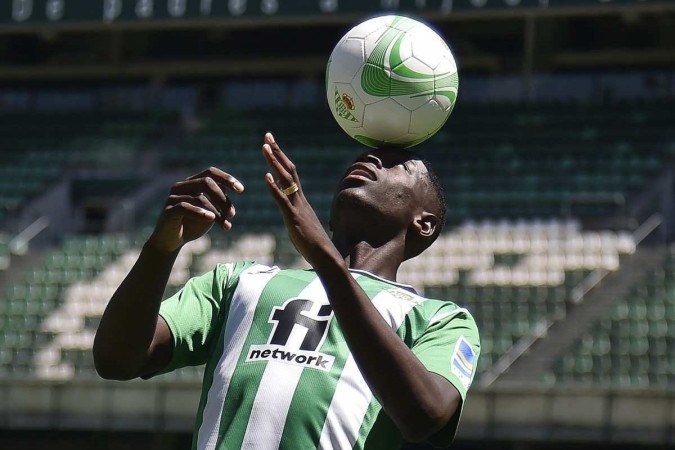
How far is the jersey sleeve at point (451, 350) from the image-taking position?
3123 mm

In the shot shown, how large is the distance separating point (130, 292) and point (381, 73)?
3.61 ft

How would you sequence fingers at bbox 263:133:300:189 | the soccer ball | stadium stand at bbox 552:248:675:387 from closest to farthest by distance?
fingers at bbox 263:133:300:189, the soccer ball, stadium stand at bbox 552:248:675:387

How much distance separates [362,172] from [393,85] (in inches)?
20.9

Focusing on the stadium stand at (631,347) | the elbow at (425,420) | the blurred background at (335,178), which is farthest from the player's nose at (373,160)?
the stadium stand at (631,347)

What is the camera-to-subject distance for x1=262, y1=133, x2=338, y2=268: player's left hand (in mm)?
2869

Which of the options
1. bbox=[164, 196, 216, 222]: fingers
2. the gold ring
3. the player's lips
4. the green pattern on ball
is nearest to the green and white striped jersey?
the player's lips

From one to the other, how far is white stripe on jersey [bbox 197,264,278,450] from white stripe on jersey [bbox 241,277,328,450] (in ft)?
0.28

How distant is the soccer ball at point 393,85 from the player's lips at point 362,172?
0.77 feet

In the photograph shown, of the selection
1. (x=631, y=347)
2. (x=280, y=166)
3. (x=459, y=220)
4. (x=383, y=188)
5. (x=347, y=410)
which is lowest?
(x=631, y=347)

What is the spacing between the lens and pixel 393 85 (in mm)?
3842

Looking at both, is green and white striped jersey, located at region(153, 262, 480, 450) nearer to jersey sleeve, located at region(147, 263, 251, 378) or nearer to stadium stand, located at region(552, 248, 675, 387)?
jersey sleeve, located at region(147, 263, 251, 378)

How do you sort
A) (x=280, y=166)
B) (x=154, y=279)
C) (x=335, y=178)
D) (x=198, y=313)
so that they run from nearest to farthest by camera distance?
(x=280, y=166) < (x=154, y=279) < (x=198, y=313) < (x=335, y=178)

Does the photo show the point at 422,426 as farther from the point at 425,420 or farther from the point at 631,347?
A: the point at 631,347

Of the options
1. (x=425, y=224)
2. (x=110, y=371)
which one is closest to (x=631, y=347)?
(x=425, y=224)
